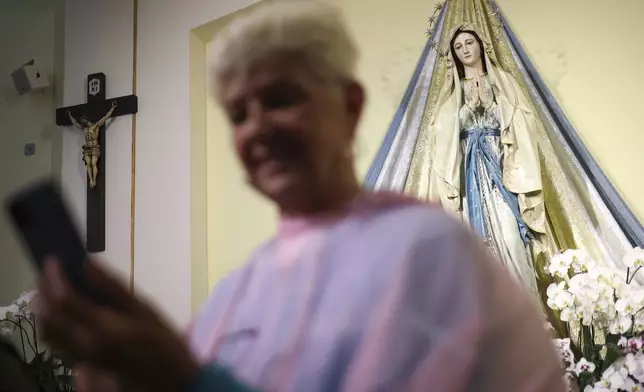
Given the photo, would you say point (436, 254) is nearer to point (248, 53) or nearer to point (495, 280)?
point (495, 280)

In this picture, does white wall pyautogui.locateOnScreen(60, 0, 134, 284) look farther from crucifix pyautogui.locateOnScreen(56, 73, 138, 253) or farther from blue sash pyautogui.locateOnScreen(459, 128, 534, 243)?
blue sash pyautogui.locateOnScreen(459, 128, 534, 243)

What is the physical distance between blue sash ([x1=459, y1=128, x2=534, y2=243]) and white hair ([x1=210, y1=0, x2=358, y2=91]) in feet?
2.13

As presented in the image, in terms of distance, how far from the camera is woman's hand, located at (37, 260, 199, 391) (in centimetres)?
45

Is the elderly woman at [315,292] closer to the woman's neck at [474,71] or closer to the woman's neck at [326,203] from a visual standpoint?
the woman's neck at [326,203]

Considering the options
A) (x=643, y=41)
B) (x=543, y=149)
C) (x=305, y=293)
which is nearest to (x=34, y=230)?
(x=305, y=293)

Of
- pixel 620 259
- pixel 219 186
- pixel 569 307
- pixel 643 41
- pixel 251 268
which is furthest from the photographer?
pixel 643 41

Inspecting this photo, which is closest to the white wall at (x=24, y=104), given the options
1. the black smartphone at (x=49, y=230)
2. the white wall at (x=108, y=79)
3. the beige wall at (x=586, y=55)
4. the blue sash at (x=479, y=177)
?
the white wall at (x=108, y=79)

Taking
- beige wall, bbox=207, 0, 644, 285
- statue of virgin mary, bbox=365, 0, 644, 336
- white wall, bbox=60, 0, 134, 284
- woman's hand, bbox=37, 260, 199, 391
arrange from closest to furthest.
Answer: woman's hand, bbox=37, 260, 199, 391 < white wall, bbox=60, 0, 134, 284 < statue of virgin mary, bbox=365, 0, 644, 336 < beige wall, bbox=207, 0, 644, 285

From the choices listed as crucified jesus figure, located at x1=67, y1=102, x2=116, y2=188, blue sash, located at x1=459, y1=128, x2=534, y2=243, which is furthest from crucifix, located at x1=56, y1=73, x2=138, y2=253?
blue sash, located at x1=459, y1=128, x2=534, y2=243

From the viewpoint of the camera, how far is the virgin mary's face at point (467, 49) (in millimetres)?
1229

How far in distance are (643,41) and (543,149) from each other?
13.0 inches

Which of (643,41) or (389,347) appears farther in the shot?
(643,41)

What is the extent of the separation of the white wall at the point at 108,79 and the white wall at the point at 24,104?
3 centimetres

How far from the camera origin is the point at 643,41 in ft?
4.42
